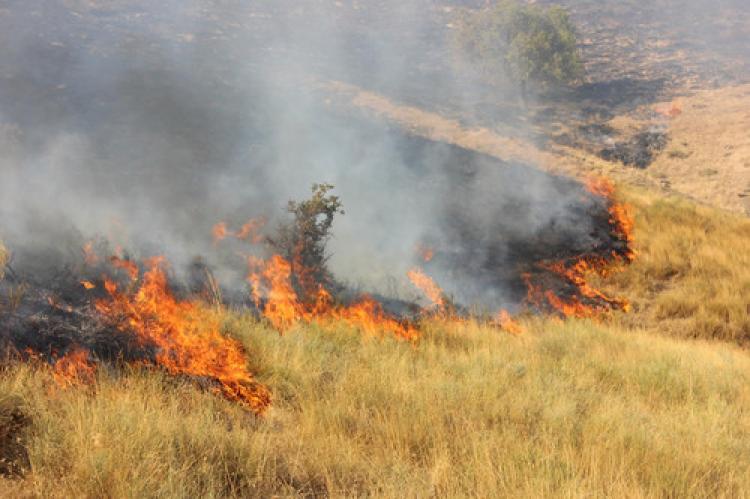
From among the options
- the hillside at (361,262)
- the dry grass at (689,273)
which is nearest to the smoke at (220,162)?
the hillside at (361,262)

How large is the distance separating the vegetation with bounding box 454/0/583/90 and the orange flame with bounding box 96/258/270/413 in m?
17.7

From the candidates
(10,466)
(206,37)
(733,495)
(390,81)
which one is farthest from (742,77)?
(10,466)

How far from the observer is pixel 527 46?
1936 cm

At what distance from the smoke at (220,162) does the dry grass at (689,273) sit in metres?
1.38

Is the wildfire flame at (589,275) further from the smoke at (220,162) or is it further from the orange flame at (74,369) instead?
the orange flame at (74,369)

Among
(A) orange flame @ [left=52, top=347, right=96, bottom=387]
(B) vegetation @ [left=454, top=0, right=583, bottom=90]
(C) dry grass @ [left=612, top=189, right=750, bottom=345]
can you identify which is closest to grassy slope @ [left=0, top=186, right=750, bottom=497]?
(A) orange flame @ [left=52, top=347, right=96, bottom=387]

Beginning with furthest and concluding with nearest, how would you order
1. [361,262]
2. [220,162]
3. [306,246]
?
1. [220,162]
2. [361,262]
3. [306,246]

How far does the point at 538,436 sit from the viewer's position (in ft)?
10.7

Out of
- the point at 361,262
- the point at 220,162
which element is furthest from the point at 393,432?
the point at 220,162

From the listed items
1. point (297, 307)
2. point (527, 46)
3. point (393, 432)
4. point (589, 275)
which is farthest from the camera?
point (527, 46)

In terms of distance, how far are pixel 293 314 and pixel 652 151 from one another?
15.1 m

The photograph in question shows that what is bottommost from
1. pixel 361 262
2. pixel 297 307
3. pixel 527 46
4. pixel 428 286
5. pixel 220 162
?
pixel 428 286

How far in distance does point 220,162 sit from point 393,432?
32.0 ft

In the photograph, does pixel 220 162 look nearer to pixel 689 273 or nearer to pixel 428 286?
pixel 428 286
